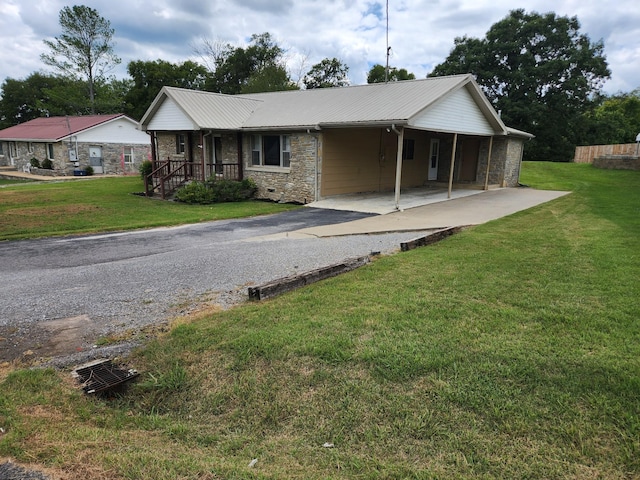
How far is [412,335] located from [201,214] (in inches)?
421

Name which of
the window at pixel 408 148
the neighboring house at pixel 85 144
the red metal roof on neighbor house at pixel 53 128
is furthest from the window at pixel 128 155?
the window at pixel 408 148

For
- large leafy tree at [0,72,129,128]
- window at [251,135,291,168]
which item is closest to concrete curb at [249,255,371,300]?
window at [251,135,291,168]

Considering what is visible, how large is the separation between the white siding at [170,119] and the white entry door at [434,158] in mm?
11263

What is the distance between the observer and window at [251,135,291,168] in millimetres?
16366

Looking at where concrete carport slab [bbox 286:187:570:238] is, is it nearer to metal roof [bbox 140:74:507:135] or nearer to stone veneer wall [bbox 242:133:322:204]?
metal roof [bbox 140:74:507:135]

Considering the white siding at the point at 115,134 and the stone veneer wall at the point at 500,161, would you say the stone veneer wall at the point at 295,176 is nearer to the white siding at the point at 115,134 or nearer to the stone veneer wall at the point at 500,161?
the stone veneer wall at the point at 500,161

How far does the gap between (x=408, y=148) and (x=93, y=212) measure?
513 inches

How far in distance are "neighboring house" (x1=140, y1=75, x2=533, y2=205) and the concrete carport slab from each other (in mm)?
1403

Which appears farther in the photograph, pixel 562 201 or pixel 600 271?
pixel 562 201

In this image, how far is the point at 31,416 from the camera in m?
3.21

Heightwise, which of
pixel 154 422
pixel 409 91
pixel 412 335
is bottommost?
pixel 154 422

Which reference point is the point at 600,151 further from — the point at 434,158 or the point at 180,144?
the point at 180,144

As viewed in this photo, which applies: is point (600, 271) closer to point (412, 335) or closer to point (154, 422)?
point (412, 335)

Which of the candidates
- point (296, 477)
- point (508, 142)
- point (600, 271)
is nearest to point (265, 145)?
point (508, 142)
